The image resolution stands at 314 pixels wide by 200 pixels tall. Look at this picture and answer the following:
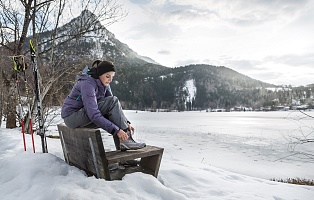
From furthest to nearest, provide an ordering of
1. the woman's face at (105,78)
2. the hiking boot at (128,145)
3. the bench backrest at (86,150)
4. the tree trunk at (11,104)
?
the tree trunk at (11,104)
the woman's face at (105,78)
the hiking boot at (128,145)
the bench backrest at (86,150)

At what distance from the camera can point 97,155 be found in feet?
8.21

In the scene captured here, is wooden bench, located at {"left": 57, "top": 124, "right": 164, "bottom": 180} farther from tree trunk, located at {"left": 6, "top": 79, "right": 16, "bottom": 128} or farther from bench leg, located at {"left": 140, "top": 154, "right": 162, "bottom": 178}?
tree trunk, located at {"left": 6, "top": 79, "right": 16, "bottom": 128}

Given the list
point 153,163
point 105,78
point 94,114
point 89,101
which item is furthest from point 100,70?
point 153,163

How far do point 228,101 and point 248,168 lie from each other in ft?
540

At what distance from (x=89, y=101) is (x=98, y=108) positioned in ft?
0.64

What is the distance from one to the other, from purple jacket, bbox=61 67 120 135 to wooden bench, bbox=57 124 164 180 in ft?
0.68

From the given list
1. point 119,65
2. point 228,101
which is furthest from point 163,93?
point 119,65

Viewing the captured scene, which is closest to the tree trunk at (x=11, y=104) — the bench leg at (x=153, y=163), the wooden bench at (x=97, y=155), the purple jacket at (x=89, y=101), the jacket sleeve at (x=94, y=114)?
the wooden bench at (x=97, y=155)

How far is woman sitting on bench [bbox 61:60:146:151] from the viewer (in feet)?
9.00

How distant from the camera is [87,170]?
2.90 meters

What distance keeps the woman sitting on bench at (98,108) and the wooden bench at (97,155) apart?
0.53 feet

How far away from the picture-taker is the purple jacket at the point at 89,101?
8.95ft

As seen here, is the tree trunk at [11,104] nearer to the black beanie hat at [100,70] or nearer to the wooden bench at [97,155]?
the wooden bench at [97,155]

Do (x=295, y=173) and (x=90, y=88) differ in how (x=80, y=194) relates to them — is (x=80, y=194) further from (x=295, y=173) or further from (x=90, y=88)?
(x=295, y=173)
